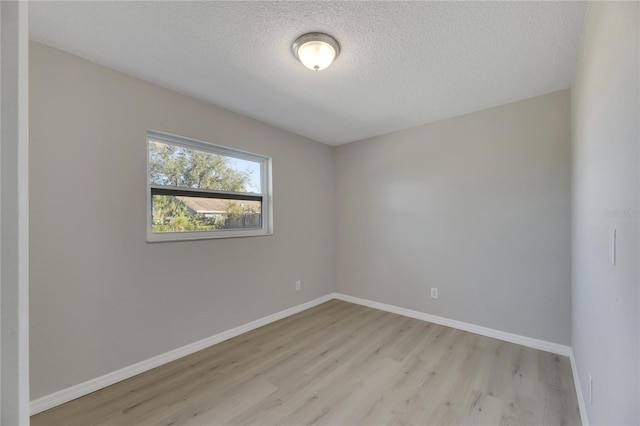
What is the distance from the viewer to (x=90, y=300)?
187 cm

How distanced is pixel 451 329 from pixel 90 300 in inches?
132

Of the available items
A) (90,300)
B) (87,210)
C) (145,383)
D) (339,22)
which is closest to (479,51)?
(339,22)

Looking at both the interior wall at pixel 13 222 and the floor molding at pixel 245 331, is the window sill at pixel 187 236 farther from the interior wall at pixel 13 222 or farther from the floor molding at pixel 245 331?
the interior wall at pixel 13 222

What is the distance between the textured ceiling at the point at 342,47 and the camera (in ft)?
4.77

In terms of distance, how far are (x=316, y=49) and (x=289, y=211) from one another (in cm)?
206

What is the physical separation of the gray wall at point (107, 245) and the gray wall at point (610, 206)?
8.91 ft

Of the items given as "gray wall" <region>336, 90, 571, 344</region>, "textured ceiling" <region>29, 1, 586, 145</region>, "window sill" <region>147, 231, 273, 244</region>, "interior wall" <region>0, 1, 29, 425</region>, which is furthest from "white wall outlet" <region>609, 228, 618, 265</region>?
"window sill" <region>147, 231, 273, 244</region>

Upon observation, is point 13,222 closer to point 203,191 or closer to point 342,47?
point 342,47

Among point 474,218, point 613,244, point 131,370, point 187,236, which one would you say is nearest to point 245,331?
point 131,370

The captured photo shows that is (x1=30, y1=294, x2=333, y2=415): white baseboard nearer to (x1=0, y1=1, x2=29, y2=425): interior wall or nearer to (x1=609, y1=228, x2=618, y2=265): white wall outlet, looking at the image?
(x1=0, y1=1, x2=29, y2=425): interior wall

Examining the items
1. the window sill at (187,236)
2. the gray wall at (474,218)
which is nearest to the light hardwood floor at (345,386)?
the gray wall at (474,218)

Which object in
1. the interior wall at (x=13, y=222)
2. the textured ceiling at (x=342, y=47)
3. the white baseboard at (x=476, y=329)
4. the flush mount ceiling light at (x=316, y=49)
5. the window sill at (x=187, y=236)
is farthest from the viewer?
the white baseboard at (x=476, y=329)

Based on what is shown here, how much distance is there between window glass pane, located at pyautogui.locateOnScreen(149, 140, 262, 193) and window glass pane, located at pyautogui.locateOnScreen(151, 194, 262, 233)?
15 cm

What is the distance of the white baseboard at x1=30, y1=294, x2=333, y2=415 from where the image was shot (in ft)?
5.58
